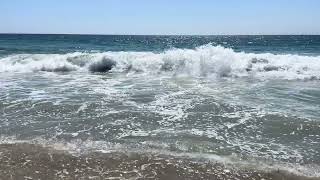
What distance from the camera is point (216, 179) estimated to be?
6230 mm

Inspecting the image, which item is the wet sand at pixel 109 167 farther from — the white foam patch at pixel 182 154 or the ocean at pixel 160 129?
the white foam patch at pixel 182 154

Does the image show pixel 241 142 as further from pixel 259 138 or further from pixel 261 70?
pixel 261 70

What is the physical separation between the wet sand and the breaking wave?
43.9ft

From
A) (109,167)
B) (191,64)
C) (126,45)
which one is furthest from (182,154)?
(126,45)

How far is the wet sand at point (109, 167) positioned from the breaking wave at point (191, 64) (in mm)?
13372

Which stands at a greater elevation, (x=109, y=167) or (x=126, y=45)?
(x=109, y=167)

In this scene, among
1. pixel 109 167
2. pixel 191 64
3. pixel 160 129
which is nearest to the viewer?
pixel 109 167

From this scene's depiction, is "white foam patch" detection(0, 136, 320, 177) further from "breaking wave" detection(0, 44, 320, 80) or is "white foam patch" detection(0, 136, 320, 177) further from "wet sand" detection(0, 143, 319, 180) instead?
"breaking wave" detection(0, 44, 320, 80)

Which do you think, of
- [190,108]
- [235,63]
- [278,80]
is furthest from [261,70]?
[190,108]

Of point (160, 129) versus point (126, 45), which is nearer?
point (160, 129)

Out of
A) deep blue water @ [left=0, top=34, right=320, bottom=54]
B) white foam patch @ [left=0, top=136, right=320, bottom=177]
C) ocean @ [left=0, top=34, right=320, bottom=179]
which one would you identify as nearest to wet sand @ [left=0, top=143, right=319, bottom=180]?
ocean @ [left=0, top=34, right=320, bottom=179]

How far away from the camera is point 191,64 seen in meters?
21.6

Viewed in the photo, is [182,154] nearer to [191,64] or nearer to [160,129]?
[160,129]

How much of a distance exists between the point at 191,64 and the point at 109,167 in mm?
15367
